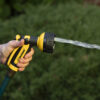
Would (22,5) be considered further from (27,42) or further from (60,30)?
(27,42)

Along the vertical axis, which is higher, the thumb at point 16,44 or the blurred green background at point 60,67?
the thumb at point 16,44

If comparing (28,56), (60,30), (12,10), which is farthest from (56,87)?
(12,10)

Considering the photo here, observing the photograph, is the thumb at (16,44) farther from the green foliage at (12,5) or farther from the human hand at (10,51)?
the green foliage at (12,5)

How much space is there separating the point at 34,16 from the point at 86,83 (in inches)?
63.4

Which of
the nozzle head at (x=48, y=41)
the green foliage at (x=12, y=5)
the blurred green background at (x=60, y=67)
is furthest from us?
the green foliage at (x=12, y=5)

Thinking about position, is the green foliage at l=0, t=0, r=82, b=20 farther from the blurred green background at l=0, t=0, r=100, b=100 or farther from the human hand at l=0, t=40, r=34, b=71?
the human hand at l=0, t=40, r=34, b=71

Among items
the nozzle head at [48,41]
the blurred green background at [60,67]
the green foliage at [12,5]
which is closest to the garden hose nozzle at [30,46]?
the nozzle head at [48,41]

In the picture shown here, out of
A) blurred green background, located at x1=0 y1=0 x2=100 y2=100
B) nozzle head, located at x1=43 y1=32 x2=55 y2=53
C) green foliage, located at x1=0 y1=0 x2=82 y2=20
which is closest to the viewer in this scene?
nozzle head, located at x1=43 y1=32 x2=55 y2=53

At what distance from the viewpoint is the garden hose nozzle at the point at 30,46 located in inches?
46.1

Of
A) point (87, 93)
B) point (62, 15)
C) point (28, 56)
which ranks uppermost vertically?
point (28, 56)

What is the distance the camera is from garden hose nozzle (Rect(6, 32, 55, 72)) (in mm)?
1170

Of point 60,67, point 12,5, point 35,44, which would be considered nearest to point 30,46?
point 35,44

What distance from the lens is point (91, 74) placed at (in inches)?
104

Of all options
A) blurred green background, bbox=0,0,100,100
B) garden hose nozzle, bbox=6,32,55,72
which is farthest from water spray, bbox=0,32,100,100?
blurred green background, bbox=0,0,100,100
